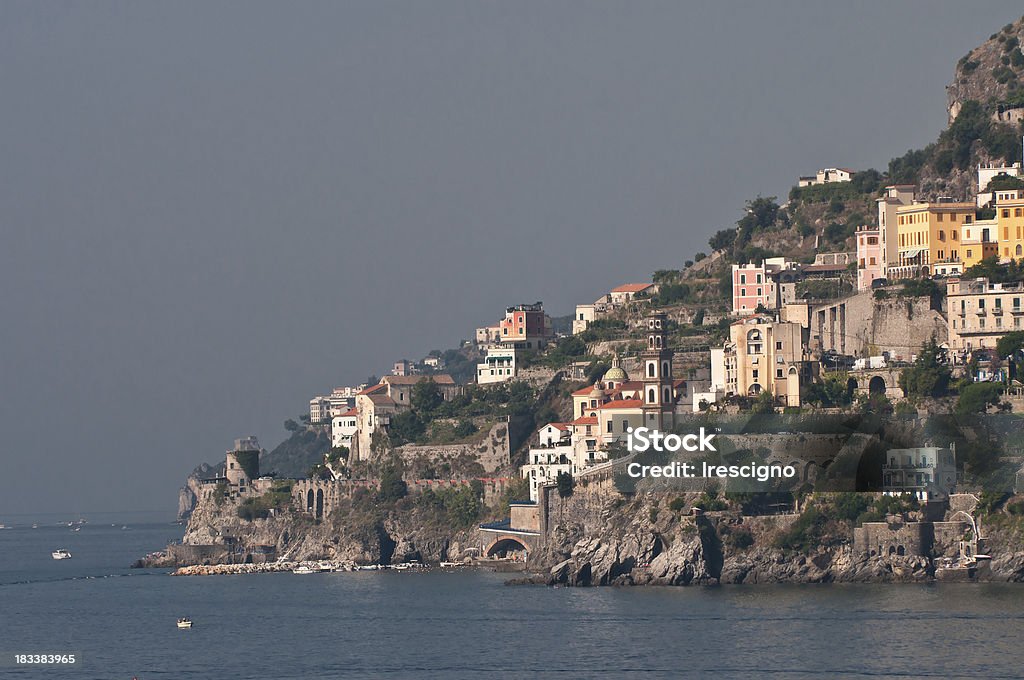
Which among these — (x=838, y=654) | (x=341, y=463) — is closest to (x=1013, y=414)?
(x=838, y=654)

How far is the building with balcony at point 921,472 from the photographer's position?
315 feet

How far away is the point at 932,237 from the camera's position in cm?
11262

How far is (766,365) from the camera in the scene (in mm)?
107812

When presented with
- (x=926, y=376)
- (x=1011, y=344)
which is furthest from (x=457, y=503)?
(x=1011, y=344)

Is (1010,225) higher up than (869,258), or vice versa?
(1010,225)

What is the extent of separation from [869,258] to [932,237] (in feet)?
13.4

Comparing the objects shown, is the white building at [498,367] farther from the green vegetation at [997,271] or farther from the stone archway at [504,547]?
the green vegetation at [997,271]

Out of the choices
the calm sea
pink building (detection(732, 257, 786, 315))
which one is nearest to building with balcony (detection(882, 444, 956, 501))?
the calm sea

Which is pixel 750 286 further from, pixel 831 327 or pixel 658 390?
pixel 658 390

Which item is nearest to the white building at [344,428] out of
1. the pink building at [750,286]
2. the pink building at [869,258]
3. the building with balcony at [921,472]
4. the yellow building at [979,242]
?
the pink building at [750,286]

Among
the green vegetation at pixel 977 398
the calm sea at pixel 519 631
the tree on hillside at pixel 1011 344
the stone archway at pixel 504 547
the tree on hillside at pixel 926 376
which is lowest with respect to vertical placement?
the calm sea at pixel 519 631

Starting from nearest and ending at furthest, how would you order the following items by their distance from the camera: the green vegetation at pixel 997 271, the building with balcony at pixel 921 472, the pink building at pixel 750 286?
the building with balcony at pixel 921 472
the green vegetation at pixel 997 271
the pink building at pixel 750 286

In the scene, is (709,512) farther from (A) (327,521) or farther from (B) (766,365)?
(A) (327,521)

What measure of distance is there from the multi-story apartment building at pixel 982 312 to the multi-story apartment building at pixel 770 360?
6345 millimetres
